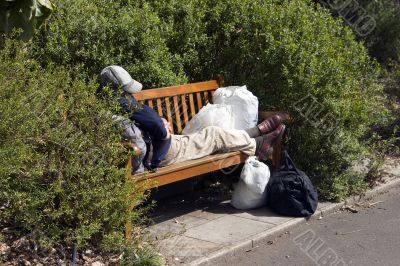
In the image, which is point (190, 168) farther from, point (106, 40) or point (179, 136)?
point (106, 40)

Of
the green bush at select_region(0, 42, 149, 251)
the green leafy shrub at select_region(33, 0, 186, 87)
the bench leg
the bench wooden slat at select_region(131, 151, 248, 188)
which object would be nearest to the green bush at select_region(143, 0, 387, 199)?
the green leafy shrub at select_region(33, 0, 186, 87)

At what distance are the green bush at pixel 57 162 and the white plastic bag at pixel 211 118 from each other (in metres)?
1.97

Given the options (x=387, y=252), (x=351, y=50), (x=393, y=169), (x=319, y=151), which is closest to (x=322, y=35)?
(x=351, y=50)

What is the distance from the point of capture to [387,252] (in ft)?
19.3

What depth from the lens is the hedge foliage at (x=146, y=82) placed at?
16.1ft

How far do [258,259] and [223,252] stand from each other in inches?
12.8

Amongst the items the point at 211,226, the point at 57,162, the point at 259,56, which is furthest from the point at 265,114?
the point at 57,162

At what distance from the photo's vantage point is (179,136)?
265 inches

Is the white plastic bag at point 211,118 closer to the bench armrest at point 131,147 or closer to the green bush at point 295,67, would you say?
the green bush at point 295,67

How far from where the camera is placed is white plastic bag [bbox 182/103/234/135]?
7.21m

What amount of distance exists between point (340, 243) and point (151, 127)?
79.8 inches

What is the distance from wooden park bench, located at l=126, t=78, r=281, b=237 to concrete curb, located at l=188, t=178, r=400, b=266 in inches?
31.1

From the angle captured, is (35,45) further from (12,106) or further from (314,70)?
(314,70)

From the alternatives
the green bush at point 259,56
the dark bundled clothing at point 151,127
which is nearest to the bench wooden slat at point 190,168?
the dark bundled clothing at point 151,127
